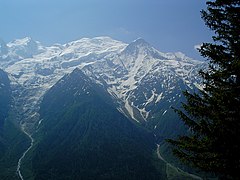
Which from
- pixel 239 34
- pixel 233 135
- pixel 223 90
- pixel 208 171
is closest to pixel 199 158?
pixel 208 171

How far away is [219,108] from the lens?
67.5ft

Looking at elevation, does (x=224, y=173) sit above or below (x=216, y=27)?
below

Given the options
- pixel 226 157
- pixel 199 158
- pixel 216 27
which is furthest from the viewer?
pixel 216 27

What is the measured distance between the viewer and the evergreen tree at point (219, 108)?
64.4 feet

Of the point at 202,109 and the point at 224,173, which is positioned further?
the point at 202,109

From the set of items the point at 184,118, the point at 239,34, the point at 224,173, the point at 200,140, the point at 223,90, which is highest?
the point at 239,34

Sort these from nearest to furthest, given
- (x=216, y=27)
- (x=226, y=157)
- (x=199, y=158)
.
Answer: (x=226, y=157), (x=199, y=158), (x=216, y=27)

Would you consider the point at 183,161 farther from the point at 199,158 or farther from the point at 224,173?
the point at 224,173

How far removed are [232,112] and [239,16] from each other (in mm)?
6435

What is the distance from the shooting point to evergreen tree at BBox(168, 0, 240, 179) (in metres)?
19.6

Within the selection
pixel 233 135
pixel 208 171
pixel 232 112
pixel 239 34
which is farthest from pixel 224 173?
pixel 239 34

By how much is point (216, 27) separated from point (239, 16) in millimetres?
1740

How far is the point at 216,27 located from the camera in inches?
898

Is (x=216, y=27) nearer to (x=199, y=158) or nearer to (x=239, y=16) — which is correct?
(x=239, y=16)
